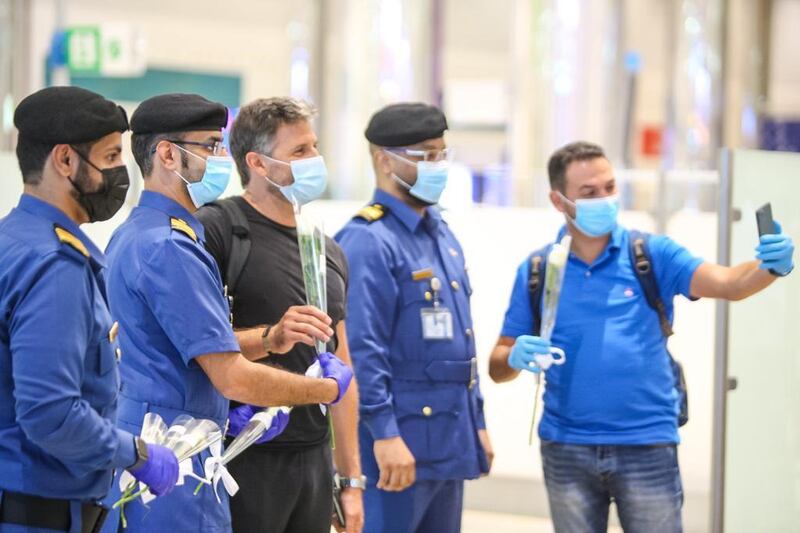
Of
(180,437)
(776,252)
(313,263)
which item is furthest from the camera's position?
(776,252)

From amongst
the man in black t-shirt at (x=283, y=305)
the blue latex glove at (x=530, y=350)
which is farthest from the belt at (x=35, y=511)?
the blue latex glove at (x=530, y=350)

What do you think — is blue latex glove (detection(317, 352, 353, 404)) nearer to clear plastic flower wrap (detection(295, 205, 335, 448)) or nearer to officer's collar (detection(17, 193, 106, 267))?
clear plastic flower wrap (detection(295, 205, 335, 448))

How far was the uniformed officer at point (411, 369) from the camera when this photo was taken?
3.35 m

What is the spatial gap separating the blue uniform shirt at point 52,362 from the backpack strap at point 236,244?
2.37 feet

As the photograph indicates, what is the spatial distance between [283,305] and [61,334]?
3.13 ft

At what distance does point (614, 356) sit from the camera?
11.2ft

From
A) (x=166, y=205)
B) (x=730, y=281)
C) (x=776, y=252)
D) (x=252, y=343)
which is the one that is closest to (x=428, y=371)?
(x=252, y=343)

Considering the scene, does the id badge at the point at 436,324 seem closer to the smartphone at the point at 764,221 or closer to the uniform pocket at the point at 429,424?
the uniform pocket at the point at 429,424

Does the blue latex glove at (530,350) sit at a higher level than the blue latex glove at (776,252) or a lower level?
lower

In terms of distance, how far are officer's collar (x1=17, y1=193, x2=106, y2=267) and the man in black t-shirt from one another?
2.07ft

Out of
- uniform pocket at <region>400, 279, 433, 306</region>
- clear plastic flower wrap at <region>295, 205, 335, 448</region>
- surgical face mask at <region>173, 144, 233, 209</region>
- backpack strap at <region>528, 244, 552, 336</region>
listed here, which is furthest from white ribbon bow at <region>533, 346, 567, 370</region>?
surgical face mask at <region>173, 144, 233, 209</region>

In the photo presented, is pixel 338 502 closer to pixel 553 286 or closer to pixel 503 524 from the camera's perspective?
pixel 553 286

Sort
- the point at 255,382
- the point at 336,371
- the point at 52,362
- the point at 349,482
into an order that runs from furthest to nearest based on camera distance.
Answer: the point at 349,482
the point at 336,371
the point at 255,382
the point at 52,362

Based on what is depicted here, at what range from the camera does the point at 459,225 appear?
5883 mm
